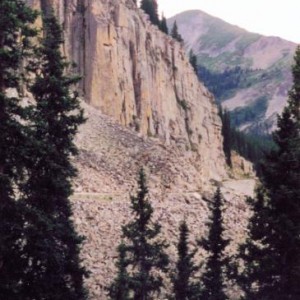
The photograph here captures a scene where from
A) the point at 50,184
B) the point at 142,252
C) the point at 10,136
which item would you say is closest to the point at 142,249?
the point at 142,252

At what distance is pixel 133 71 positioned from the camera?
83.4m

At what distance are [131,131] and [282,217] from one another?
43.0m

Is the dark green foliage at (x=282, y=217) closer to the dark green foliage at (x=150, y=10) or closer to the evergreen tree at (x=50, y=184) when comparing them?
the evergreen tree at (x=50, y=184)

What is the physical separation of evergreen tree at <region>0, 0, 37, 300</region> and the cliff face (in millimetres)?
47692

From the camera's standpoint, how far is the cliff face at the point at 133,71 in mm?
74688

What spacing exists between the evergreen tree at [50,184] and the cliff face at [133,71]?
43131 millimetres

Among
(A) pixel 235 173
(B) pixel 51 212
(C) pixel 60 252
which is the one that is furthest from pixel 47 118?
(A) pixel 235 173

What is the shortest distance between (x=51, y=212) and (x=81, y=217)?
17.8 m

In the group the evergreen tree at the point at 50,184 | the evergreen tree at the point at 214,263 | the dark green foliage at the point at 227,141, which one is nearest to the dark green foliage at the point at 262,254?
the evergreen tree at the point at 214,263

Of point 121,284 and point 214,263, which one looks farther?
point 214,263

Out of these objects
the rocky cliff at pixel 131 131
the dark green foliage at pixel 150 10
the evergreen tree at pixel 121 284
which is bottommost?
the evergreen tree at pixel 121 284

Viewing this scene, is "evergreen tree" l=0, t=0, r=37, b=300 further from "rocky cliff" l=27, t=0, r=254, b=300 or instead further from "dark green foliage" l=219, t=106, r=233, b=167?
"dark green foliage" l=219, t=106, r=233, b=167

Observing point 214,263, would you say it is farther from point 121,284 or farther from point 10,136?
point 10,136

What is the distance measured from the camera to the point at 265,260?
24.3 meters
